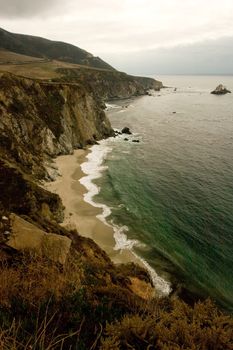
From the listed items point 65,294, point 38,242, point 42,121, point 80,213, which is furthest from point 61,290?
point 42,121

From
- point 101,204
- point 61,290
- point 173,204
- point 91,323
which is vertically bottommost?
point 101,204

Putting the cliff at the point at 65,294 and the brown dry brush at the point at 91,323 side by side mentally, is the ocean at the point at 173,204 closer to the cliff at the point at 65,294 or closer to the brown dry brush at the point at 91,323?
the cliff at the point at 65,294

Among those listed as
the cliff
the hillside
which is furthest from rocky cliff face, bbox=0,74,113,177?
the cliff

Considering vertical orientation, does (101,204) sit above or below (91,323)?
below

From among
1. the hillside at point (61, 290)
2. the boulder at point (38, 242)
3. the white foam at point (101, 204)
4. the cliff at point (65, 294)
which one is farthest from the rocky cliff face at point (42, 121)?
the boulder at point (38, 242)

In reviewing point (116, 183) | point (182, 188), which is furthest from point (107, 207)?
point (182, 188)

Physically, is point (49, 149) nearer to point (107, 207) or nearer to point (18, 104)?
point (18, 104)

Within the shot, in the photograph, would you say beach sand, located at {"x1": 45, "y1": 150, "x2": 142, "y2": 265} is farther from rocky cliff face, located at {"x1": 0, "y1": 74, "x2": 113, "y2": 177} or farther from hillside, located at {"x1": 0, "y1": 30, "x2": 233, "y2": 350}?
rocky cliff face, located at {"x1": 0, "y1": 74, "x2": 113, "y2": 177}

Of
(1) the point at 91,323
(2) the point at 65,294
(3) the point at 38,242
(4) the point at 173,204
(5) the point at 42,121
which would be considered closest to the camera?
(1) the point at 91,323

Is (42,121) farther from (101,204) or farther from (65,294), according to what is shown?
(65,294)
